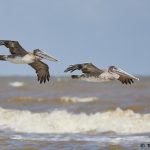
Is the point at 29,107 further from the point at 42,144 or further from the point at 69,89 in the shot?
the point at 42,144

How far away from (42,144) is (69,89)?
22.9 metres

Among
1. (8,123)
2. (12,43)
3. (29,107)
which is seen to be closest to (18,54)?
(12,43)

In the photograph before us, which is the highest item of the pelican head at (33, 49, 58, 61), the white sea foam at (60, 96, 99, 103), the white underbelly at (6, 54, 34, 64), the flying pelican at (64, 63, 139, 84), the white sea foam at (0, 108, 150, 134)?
the white sea foam at (60, 96, 99, 103)

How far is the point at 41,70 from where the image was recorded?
1280cm

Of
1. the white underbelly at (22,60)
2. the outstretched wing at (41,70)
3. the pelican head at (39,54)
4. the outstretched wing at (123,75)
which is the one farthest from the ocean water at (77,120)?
the white underbelly at (22,60)

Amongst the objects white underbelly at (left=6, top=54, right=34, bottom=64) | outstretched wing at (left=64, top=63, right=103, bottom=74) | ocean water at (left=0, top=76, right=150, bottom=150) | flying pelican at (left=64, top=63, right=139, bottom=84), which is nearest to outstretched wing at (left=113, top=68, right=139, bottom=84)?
flying pelican at (left=64, top=63, right=139, bottom=84)

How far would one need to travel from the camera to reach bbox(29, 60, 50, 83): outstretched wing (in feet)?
41.6

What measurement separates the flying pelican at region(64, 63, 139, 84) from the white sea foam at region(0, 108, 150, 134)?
30.9ft

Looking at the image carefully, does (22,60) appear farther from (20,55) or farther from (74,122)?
(74,122)

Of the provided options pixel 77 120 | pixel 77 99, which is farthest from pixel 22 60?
pixel 77 99

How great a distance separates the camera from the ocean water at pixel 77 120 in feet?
59.6

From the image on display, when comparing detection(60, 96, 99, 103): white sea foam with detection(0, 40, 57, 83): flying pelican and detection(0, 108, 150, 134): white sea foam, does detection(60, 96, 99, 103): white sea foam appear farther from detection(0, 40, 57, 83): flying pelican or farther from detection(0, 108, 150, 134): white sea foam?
detection(0, 40, 57, 83): flying pelican

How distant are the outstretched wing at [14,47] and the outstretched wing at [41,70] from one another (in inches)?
31.4

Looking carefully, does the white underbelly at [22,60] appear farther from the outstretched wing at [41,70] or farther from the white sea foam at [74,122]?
the white sea foam at [74,122]
